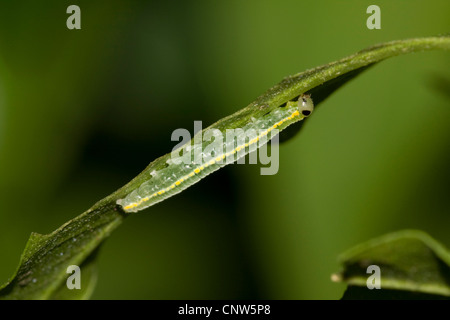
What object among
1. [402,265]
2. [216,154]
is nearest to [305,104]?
[216,154]

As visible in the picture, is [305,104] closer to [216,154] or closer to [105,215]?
[216,154]

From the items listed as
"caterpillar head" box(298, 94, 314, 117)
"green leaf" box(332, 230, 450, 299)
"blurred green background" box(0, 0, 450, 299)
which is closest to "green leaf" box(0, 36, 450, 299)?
"caterpillar head" box(298, 94, 314, 117)

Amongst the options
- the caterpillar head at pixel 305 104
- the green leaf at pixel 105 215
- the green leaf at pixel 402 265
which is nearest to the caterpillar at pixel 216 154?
the caterpillar head at pixel 305 104

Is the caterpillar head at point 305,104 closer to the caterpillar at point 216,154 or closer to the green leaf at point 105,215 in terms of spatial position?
the caterpillar at point 216,154

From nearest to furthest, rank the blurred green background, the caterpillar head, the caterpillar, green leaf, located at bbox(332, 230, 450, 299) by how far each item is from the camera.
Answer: green leaf, located at bbox(332, 230, 450, 299)
the caterpillar head
the caterpillar
the blurred green background

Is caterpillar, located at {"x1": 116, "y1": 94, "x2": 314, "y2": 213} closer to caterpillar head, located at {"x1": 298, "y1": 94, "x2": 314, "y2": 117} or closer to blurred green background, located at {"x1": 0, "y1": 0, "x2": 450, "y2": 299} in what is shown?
caterpillar head, located at {"x1": 298, "y1": 94, "x2": 314, "y2": 117}
